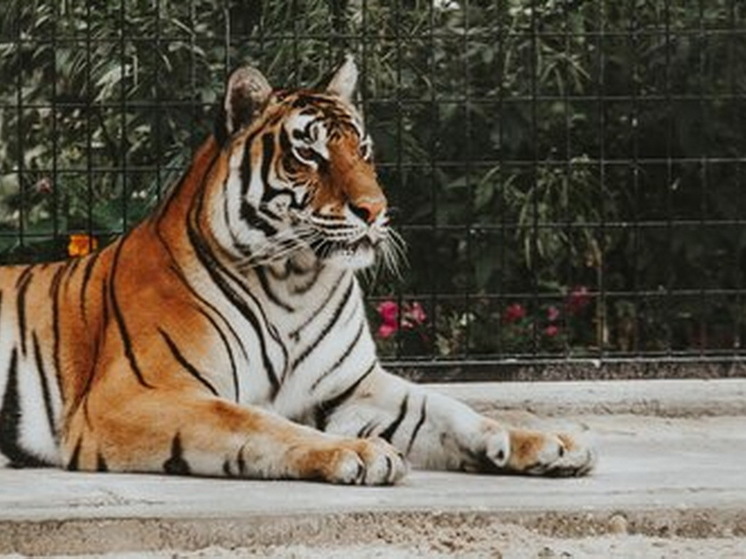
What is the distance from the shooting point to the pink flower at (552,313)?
7.91 m

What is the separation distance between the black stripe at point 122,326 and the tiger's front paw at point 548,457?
2.94ft

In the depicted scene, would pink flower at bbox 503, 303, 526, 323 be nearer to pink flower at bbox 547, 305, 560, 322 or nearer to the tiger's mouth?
Answer: pink flower at bbox 547, 305, 560, 322

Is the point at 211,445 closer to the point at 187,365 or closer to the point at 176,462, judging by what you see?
the point at 176,462

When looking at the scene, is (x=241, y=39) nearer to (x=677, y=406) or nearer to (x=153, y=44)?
(x=153, y=44)

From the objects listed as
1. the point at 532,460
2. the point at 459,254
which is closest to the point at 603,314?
the point at 459,254

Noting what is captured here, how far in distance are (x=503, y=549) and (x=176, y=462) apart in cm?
102

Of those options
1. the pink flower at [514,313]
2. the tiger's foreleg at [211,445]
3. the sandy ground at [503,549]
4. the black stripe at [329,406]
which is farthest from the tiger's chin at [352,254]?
the pink flower at [514,313]

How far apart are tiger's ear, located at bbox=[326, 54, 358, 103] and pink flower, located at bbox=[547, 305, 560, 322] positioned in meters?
1.73

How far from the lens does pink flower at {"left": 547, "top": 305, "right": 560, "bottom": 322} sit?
25.9ft

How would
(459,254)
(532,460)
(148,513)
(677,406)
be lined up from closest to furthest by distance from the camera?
(148,513) → (532,460) → (677,406) → (459,254)

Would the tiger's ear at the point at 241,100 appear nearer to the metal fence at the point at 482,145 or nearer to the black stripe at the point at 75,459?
the black stripe at the point at 75,459

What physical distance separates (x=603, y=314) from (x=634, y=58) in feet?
2.66

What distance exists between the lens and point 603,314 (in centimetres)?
766

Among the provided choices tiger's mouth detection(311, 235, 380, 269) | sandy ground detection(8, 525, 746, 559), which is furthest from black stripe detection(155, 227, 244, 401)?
sandy ground detection(8, 525, 746, 559)
